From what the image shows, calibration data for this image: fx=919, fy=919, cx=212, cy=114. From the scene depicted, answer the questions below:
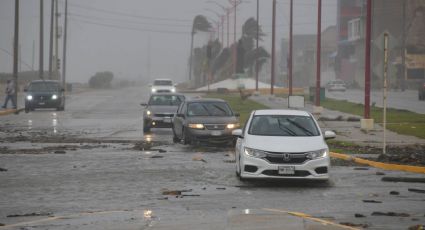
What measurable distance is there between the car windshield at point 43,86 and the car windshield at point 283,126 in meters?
36.8

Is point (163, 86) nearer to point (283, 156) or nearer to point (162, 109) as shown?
point (162, 109)

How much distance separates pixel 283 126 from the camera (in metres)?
18.1

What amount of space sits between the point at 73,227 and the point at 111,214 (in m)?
1.17

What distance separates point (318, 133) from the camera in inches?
700

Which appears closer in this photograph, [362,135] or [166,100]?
[362,135]

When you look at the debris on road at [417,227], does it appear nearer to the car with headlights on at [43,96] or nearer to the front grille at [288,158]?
the front grille at [288,158]

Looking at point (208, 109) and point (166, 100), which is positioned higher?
point (166, 100)

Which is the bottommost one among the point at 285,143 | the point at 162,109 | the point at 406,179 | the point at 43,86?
the point at 406,179

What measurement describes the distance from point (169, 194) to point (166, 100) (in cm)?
2016

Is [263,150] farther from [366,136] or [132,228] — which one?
[366,136]

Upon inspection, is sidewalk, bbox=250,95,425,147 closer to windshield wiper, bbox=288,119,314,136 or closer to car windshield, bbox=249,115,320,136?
car windshield, bbox=249,115,320,136

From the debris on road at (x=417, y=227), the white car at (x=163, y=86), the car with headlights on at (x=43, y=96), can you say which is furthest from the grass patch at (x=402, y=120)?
the white car at (x=163, y=86)

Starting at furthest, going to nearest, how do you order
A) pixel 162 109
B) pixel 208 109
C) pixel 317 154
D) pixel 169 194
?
pixel 162 109 < pixel 208 109 < pixel 317 154 < pixel 169 194

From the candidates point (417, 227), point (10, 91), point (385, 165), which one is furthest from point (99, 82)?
point (417, 227)
